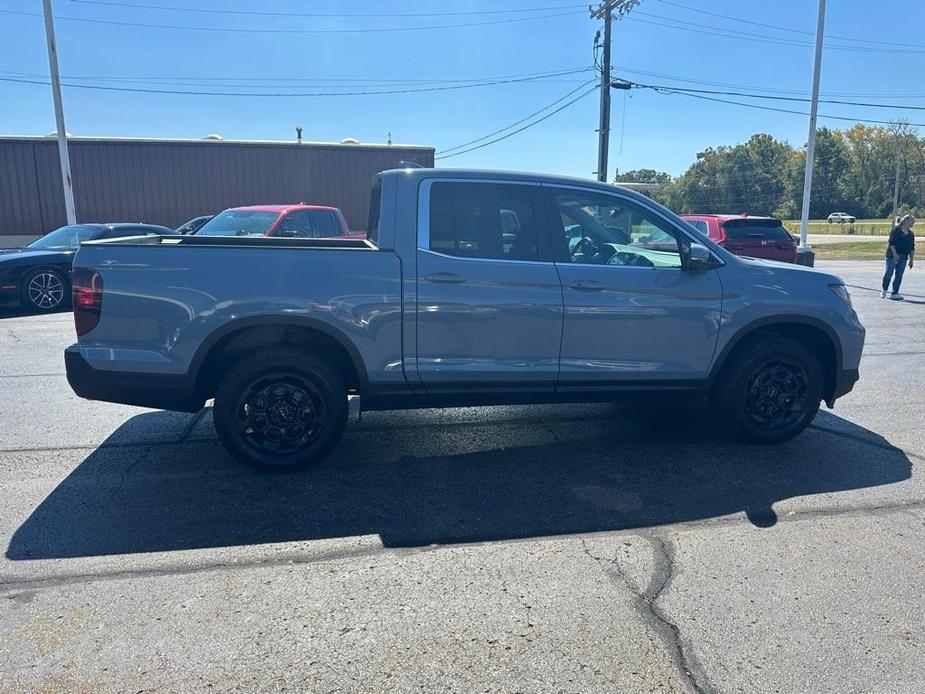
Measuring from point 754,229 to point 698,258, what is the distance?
9.80 metres

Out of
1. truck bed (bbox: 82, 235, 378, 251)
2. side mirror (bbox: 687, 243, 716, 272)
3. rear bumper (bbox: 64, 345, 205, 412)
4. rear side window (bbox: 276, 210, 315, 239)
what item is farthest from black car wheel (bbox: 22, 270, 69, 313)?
side mirror (bbox: 687, 243, 716, 272)

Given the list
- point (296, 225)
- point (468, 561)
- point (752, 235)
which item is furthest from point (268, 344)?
point (752, 235)

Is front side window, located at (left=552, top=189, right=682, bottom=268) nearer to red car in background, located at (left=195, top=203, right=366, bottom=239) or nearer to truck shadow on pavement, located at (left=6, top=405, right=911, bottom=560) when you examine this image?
truck shadow on pavement, located at (left=6, top=405, right=911, bottom=560)

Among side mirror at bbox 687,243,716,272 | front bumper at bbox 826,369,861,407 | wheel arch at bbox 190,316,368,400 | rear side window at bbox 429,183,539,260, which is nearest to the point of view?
wheel arch at bbox 190,316,368,400

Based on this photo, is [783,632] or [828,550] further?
[828,550]

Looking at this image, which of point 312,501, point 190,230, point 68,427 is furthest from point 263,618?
point 190,230

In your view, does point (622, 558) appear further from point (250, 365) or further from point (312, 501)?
point (250, 365)

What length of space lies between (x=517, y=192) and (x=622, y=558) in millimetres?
2515

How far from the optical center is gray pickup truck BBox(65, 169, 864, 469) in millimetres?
4316

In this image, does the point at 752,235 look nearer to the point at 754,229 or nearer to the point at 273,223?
the point at 754,229

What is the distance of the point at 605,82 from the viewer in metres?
26.3

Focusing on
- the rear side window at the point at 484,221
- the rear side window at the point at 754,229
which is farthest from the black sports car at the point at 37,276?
the rear side window at the point at 754,229

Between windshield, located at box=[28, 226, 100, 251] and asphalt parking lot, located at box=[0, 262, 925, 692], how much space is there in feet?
26.0

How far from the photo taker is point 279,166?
81.9 feet
